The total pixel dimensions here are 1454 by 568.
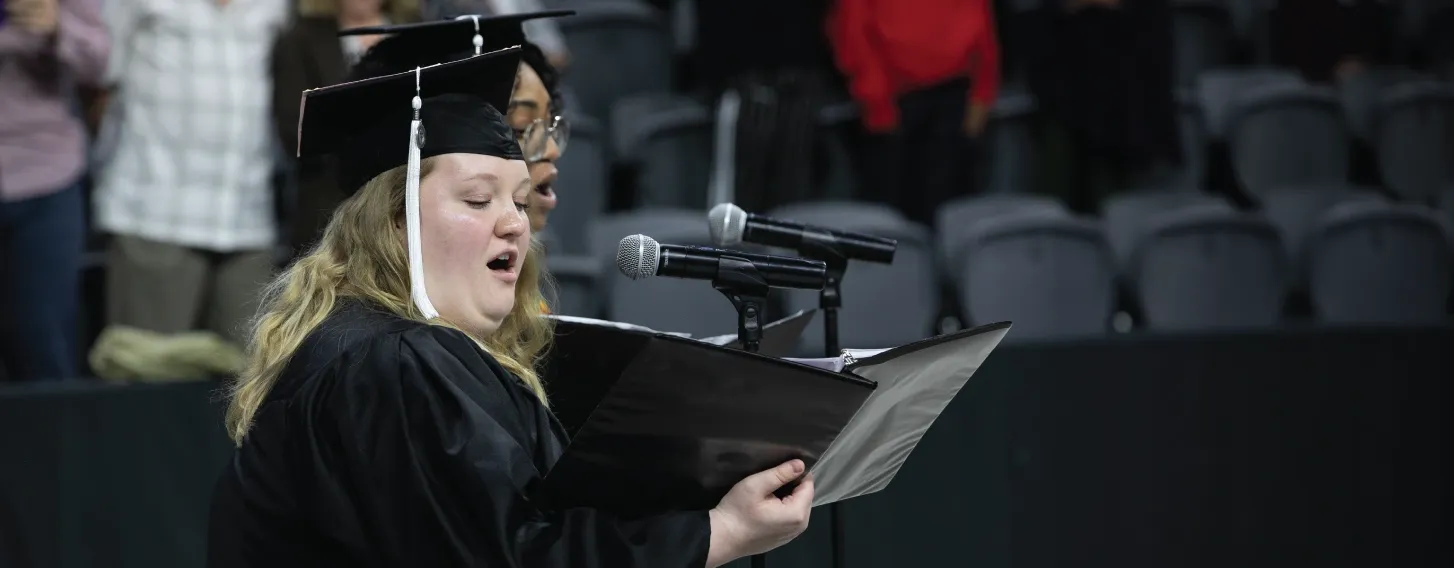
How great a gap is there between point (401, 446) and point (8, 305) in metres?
2.72

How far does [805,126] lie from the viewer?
603 centimetres

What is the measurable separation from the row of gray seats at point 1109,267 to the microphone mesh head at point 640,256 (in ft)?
9.26

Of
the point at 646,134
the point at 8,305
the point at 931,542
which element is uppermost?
the point at 646,134

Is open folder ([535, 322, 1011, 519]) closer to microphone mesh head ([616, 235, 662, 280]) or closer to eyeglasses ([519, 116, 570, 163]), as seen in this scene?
microphone mesh head ([616, 235, 662, 280])

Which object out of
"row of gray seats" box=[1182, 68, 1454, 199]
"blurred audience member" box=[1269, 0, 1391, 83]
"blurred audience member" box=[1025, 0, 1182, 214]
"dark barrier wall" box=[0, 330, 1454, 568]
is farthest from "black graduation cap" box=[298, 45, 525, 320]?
"blurred audience member" box=[1269, 0, 1391, 83]

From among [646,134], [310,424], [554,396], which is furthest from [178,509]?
[646,134]

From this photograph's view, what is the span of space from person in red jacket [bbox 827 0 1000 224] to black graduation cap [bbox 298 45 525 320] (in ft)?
13.0

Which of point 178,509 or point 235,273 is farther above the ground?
point 235,273

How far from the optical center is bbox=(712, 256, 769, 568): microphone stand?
226 centimetres

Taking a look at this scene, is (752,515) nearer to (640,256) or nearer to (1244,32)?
(640,256)

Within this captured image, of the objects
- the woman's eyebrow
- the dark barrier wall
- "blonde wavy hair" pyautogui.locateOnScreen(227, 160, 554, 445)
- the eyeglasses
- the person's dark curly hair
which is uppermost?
the person's dark curly hair

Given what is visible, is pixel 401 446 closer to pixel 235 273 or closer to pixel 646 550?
pixel 646 550

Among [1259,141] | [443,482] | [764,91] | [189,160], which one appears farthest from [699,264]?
[1259,141]

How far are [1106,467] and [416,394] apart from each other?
2565 mm
